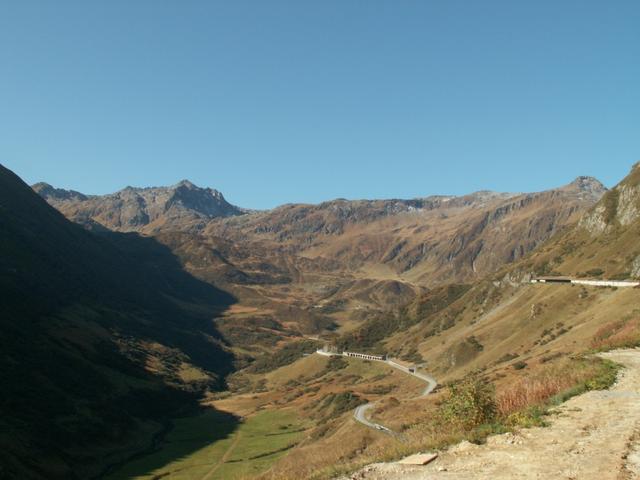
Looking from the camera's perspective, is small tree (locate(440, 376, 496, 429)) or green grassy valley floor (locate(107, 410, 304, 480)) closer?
small tree (locate(440, 376, 496, 429))

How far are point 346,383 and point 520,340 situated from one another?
8307cm

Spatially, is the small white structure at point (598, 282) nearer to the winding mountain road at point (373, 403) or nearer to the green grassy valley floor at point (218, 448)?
the winding mountain road at point (373, 403)

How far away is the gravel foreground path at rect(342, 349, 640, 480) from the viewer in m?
16.5

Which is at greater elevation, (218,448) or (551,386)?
(551,386)

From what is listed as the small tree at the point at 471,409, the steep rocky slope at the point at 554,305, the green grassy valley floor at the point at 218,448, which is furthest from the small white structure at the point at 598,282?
the small tree at the point at 471,409

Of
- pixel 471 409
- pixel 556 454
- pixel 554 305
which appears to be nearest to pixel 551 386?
pixel 471 409

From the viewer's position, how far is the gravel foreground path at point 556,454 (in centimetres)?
1652

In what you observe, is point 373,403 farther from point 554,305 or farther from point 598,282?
point 598,282

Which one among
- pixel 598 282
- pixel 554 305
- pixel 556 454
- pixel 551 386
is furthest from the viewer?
pixel 554 305

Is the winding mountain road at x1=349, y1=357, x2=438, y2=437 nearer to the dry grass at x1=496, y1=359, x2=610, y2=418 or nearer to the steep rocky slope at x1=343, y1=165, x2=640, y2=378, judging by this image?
the steep rocky slope at x1=343, y1=165, x2=640, y2=378

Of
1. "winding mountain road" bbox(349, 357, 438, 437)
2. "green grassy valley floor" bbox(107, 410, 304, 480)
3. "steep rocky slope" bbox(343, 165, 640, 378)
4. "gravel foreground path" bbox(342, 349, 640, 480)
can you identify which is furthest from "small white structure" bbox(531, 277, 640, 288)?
"gravel foreground path" bbox(342, 349, 640, 480)

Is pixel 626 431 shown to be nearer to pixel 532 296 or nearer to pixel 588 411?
pixel 588 411

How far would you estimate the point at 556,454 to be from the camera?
17.9 meters

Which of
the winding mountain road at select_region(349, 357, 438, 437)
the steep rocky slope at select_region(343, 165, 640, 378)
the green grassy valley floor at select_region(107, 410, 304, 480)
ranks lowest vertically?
the green grassy valley floor at select_region(107, 410, 304, 480)
